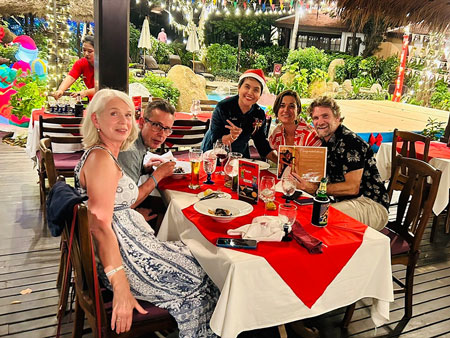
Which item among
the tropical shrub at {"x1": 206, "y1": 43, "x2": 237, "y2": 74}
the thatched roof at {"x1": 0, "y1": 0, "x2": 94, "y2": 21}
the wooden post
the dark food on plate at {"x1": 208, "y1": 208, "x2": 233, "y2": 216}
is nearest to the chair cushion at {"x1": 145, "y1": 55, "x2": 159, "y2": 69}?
the tropical shrub at {"x1": 206, "y1": 43, "x2": 237, "y2": 74}

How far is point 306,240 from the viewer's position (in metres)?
1.65

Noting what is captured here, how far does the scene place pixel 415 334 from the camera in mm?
2385

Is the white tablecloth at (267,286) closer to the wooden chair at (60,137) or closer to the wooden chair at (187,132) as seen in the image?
the wooden chair at (60,137)

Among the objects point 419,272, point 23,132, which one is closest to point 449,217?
point 419,272

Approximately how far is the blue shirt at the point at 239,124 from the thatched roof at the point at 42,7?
889cm

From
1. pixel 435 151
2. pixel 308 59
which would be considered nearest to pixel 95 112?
pixel 435 151

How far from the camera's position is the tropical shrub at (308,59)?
17000mm

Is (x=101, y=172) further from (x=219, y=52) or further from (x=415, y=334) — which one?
(x=219, y=52)

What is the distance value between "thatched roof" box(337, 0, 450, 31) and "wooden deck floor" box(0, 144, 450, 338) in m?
2.88

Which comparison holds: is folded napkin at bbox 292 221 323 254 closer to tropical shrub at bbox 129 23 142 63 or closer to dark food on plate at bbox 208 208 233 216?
dark food on plate at bbox 208 208 233 216

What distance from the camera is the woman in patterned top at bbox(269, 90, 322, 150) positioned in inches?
119

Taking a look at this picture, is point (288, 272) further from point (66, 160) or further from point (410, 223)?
point (66, 160)

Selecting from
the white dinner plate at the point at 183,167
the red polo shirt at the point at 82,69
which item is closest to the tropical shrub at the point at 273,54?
the red polo shirt at the point at 82,69

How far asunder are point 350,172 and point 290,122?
0.82 meters
